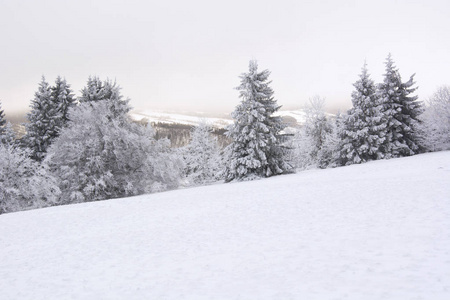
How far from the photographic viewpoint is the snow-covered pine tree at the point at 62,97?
31.9 meters

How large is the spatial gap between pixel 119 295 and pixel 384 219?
8343 mm

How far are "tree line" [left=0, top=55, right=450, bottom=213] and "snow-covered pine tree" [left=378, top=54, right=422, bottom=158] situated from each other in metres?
0.10

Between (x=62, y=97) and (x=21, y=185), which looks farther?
(x=62, y=97)

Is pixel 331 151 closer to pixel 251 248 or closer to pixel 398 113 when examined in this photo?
pixel 398 113

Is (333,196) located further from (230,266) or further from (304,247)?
(230,266)

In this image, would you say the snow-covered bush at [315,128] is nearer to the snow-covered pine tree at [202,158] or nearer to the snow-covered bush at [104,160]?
the snow-covered pine tree at [202,158]

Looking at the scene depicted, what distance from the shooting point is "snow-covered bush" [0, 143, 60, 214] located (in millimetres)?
20266

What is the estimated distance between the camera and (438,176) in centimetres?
1413

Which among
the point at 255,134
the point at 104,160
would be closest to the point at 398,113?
the point at 255,134

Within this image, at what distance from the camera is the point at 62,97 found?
32.2 metres

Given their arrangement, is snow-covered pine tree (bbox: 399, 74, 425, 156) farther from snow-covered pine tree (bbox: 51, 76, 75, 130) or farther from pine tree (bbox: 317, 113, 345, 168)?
snow-covered pine tree (bbox: 51, 76, 75, 130)

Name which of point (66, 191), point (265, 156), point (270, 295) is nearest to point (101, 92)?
point (66, 191)

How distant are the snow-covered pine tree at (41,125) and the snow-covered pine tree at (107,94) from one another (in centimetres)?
376

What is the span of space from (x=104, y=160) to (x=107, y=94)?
9932 millimetres
